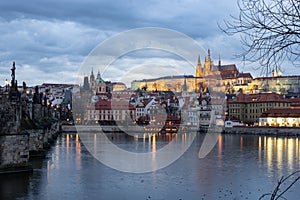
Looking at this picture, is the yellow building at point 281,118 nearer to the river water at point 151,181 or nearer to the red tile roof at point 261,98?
the red tile roof at point 261,98

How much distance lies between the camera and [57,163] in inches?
833

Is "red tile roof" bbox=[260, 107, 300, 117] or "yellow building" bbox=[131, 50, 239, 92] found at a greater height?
"yellow building" bbox=[131, 50, 239, 92]

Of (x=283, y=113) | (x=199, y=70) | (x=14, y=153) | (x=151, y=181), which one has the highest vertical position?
(x=199, y=70)

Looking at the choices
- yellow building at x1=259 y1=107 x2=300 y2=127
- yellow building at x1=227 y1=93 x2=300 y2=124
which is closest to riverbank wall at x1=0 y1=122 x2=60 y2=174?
yellow building at x1=259 y1=107 x2=300 y2=127

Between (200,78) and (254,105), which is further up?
(200,78)

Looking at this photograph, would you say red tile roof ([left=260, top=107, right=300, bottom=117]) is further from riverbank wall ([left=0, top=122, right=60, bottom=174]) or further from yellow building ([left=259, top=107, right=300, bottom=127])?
riverbank wall ([left=0, top=122, right=60, bottom=174])

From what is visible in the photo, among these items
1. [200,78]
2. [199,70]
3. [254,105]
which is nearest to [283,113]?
[254,105]

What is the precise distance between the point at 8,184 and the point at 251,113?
2374 inches

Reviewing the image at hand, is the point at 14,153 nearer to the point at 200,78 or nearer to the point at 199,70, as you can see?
the point at 200,78

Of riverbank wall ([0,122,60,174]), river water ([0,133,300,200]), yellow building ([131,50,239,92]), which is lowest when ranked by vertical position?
river water ([0,133,300,200])

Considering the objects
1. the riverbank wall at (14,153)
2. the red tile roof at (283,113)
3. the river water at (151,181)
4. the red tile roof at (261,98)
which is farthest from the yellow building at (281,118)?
the riverbank wall at (14,153)

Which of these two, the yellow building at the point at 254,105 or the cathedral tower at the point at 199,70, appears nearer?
the yellow building at the point at 254,105

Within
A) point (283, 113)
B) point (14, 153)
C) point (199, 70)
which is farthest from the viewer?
point (199, 70)

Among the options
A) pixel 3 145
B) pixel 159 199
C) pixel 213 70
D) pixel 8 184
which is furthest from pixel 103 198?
pixel 213 70
